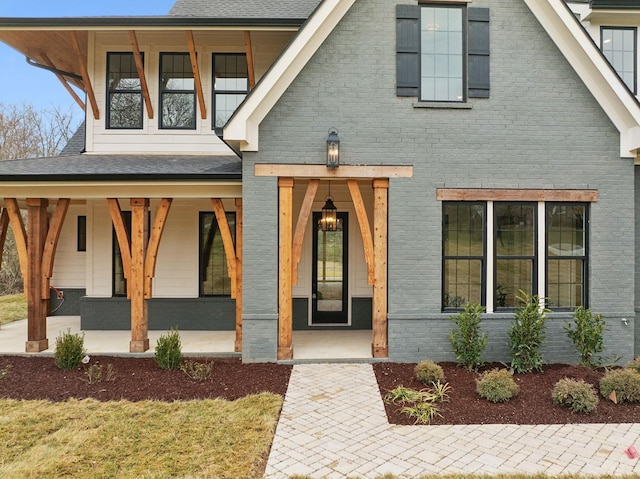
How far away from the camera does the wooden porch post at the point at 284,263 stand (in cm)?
680

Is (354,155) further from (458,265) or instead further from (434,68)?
(458,265)

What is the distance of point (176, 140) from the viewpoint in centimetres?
912

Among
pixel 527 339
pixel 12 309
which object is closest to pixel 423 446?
pixel 527 339

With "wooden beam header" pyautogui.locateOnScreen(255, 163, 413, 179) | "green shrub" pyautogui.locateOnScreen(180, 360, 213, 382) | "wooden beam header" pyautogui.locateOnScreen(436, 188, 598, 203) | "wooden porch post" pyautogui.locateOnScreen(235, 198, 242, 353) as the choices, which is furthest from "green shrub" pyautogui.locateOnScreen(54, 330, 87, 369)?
"wooden beam header" pyautogui.locateOnScreen(436, 188, 598, 203)

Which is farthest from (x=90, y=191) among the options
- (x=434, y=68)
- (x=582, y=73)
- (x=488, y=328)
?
(x=582, y=73)

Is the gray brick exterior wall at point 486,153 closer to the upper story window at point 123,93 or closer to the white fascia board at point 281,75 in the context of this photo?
the white fascia board at point 281,75

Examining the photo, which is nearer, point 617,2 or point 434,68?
point 434,68

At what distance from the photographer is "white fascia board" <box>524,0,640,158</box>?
641 cm

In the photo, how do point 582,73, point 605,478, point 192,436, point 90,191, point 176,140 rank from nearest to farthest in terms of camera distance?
1. point 605,478
2. point 192,436
3. point 582,73
4. point 90,191
5. point 176,140

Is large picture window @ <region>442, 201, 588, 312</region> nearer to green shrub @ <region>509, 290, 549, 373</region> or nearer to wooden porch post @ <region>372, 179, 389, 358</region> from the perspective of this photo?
green shrub @ <region>509, 290, 549, 373</region>

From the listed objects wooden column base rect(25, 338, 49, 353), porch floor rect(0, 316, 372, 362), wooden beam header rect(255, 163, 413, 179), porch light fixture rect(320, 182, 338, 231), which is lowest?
porch floor rect(0, 316, 372, 362)

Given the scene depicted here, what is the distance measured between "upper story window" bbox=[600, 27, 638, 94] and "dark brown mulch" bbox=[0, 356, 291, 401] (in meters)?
8.47

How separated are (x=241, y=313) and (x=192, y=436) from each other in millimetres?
2857

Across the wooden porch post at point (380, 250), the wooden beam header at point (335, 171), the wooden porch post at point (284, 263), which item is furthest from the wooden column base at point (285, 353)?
the wooden beam header at point (335, 171)
